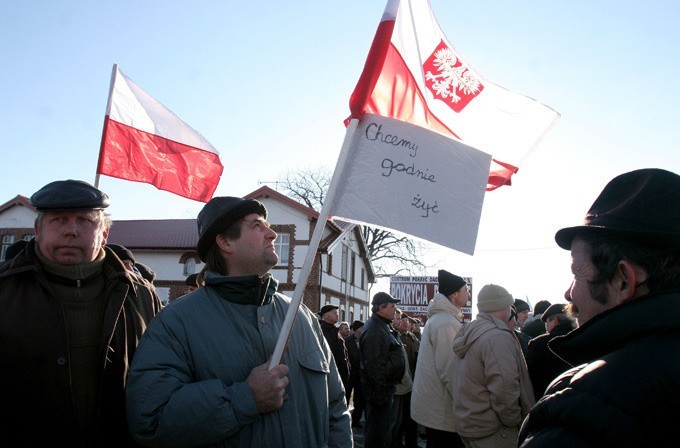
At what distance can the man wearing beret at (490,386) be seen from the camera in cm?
402

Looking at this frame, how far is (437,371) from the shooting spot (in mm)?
5449

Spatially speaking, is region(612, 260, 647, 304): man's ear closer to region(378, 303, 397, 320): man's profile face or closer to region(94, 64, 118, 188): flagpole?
region(94, 64, 118, 188): flagpole

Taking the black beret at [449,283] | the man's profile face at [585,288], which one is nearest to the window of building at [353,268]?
the black beret at [449,283]

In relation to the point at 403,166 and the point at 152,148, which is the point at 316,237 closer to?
the point at 403,166

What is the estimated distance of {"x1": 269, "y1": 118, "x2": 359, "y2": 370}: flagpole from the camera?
2.21 meters

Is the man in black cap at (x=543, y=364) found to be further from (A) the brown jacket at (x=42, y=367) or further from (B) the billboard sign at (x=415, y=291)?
(B) the billboard sign at (x=415, y=291)

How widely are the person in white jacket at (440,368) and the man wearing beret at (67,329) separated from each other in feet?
11.4

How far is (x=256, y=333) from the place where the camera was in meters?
2.35

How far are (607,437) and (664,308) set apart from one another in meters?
0.40

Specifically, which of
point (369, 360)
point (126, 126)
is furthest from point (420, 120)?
point (369, 360)

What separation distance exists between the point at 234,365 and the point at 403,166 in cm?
122

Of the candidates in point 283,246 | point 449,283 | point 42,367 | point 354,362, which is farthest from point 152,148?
point 283,246

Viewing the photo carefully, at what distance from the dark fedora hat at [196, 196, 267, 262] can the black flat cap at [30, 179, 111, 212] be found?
0.52 metres

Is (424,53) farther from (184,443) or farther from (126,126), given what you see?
(126,126)
